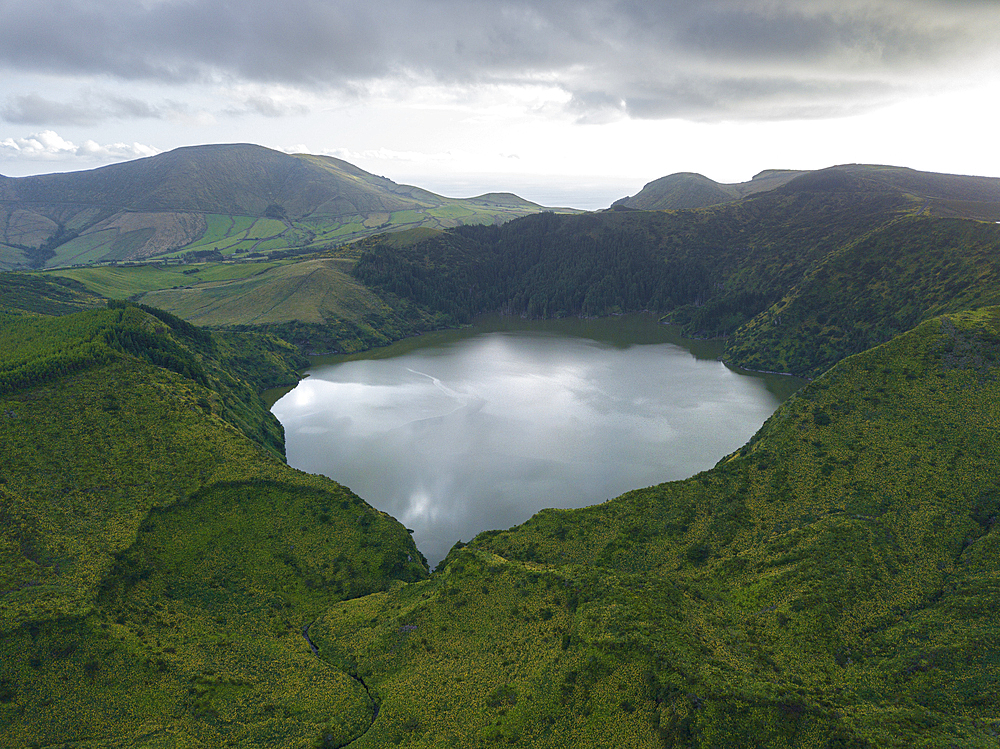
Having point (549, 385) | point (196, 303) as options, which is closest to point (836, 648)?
point (549, 385)

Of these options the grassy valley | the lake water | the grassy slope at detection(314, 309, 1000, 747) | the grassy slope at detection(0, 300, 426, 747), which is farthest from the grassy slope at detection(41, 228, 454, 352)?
the grassy slope at detection(314, 309, 1000, 747)

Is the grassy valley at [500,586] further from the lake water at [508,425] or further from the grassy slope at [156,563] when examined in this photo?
Answer: the lake water at [508,425]

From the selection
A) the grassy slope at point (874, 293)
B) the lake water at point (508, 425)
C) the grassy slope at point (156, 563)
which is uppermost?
the grassy slope at point (874, 293)

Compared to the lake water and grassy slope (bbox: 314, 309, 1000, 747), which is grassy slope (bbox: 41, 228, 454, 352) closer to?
the lake water

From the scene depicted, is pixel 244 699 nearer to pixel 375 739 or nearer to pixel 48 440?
pixel 375 739

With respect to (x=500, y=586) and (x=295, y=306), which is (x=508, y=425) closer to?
(x=500, y=586)

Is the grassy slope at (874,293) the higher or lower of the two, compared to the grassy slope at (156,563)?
higher

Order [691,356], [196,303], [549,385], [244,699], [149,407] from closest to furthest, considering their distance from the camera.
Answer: [244,699] < [149,407] < [549,385] < [691,356] < [196,303]

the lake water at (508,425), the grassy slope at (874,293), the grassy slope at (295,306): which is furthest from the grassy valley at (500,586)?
the grassy slope at (295,306)
